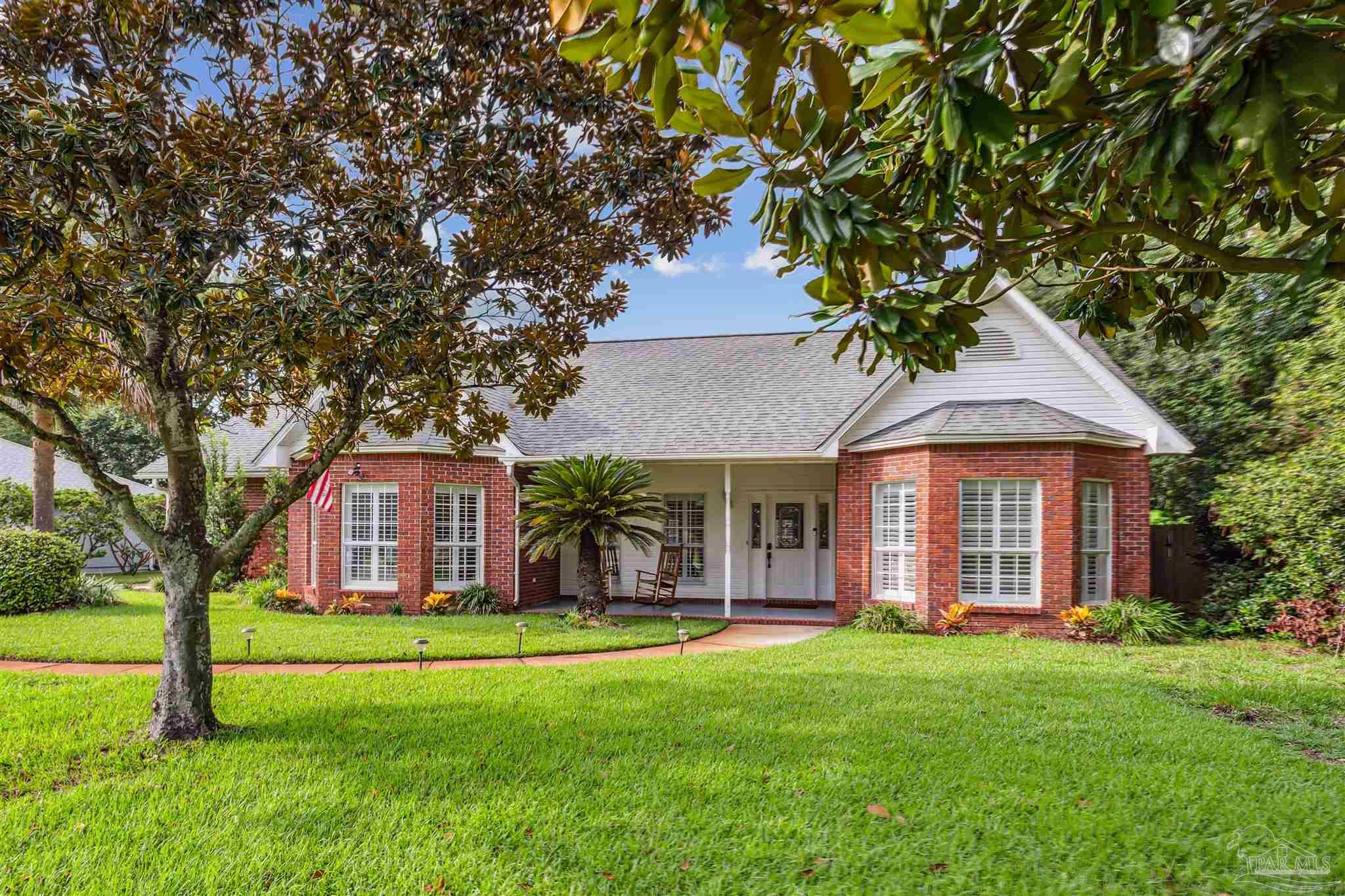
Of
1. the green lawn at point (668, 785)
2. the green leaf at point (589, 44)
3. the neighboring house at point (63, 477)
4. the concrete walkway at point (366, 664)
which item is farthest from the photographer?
the neighboring house at point (63, 477)

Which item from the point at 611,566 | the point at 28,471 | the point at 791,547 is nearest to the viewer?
the point at 611,566

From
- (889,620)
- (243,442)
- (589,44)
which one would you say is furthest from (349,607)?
(589,44)

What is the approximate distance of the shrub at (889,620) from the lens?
443 inches

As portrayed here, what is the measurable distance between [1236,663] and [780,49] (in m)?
10.3

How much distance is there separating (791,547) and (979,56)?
13700 millimetres

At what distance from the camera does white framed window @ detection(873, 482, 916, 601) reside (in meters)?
11.7

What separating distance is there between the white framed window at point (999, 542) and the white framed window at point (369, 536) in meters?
9.86

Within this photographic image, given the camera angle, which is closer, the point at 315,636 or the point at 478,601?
the point at 315,636

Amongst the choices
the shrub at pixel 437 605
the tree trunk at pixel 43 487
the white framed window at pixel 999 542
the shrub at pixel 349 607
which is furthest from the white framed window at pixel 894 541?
the tree trunk at pixel 43 487

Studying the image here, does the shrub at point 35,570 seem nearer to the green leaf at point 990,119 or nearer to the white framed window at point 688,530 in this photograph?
the white framed window at point 688,530

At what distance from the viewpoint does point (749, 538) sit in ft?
49.6

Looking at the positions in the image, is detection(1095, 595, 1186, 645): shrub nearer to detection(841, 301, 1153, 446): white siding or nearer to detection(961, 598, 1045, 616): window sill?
detection(961, 598, 1045, 616): window sill

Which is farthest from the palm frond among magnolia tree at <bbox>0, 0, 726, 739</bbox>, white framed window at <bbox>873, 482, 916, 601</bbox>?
magnolia tree at <bbox>0, 0, 726, 739</bbox>

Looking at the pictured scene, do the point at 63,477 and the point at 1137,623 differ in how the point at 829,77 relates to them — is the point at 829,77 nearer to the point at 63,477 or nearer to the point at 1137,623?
the point at 1137,623
